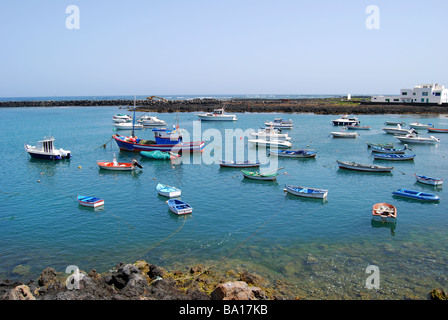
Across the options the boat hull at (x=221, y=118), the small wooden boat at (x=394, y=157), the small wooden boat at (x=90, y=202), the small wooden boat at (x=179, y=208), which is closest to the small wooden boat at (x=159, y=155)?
the small wooden boat at (x=90, y=202)

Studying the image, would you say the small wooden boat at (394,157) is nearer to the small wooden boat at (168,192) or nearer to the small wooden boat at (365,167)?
the small wooden boat at (365,167)

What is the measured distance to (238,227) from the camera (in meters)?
23.2

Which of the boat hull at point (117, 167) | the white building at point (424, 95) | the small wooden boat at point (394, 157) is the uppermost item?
the white building at point (424, 95)

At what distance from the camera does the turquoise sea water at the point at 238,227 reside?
697 inches

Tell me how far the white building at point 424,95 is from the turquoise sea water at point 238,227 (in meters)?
89.7

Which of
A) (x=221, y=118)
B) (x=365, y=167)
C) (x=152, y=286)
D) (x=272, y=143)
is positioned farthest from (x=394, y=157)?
(x=221, y=118)

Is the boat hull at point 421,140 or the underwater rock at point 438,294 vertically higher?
the boat hull at point 421,140

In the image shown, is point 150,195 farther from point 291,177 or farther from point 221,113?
point 221,113

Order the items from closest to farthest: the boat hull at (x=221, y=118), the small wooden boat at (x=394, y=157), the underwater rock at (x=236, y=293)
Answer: the underwater rock at (x=236, y=293) < the small wooden boat at (x=394, y=157) < the boat hull at (x=221, y=118)

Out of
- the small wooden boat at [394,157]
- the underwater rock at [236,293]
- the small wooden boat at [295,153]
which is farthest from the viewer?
the small wooden boat at [295,153]

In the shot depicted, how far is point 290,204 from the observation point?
27.9 metres

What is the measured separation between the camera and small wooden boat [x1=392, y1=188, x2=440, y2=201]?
28.4m

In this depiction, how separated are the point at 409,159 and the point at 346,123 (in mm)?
37497

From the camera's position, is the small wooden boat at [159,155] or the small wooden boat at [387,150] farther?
the small wooden boat at [387,150]
